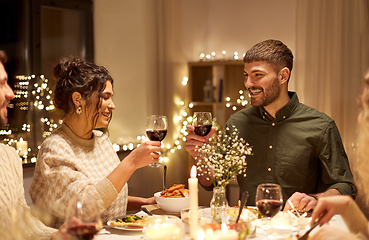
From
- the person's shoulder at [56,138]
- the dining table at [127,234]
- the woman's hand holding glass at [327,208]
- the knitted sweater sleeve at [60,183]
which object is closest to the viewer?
the woman's hand holding glass at [327,208]

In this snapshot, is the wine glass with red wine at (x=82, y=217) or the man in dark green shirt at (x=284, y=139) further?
the man in dark green shirt at (x=284, y=139)

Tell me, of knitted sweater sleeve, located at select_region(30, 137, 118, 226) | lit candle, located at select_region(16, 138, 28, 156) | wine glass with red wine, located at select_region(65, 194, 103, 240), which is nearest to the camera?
wine glass with red wine, located at select_region(65, 194, 103, 240)

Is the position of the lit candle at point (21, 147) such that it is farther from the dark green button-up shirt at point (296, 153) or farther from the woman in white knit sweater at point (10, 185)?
the dark green button-up shirt at point (296, 153)

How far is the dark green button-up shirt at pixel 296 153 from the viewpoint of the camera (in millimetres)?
2029

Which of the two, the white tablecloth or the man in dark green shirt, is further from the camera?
the man in dark green shirt

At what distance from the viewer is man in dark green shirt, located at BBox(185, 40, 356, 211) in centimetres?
205

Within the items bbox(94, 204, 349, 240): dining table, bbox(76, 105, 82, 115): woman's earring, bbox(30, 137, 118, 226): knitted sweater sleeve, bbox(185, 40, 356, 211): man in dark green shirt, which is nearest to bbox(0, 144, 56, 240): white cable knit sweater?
bbox(30, 137, 118, 226): knitted sweater sleeve

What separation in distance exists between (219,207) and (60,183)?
2.26ft

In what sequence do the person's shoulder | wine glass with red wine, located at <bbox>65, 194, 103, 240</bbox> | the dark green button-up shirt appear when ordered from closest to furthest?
wine glass with red wine, located at <bbox>65, 194, 103, 240</bbox>, the person's shoulder, the dark green button-up shirt

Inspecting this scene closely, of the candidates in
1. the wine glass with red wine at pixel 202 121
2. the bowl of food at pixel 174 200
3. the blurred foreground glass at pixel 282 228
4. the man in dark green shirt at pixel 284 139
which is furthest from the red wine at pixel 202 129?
the blurred foreground glass at pixel 282 228

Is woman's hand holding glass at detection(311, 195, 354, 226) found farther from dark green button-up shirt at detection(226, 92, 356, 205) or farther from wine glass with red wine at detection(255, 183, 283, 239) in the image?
dark green button-up shirt at detection(226, 92, 356, 205)

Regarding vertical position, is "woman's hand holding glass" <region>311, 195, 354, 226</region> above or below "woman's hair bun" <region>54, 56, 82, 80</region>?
below

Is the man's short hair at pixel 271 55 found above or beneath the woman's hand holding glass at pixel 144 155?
above

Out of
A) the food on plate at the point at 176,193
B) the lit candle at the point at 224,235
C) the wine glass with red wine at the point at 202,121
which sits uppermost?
the wine glass with red wine at the point at 202,121
